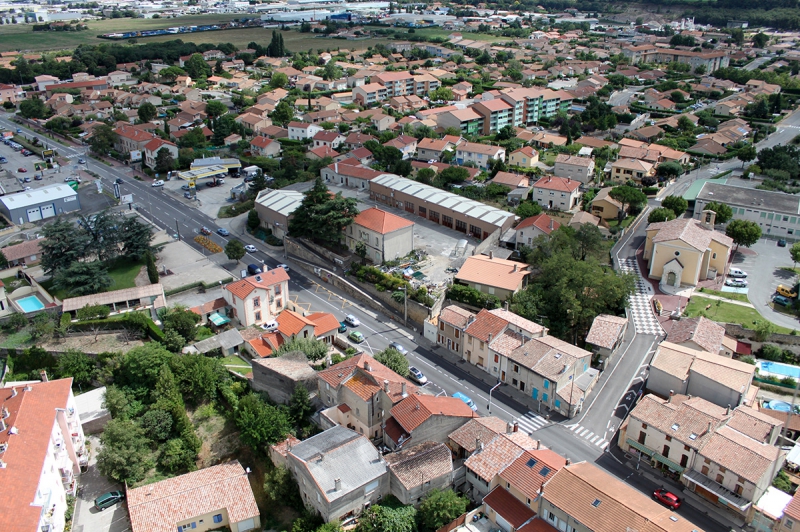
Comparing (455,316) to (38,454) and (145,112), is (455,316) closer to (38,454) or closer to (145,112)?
(38,454)

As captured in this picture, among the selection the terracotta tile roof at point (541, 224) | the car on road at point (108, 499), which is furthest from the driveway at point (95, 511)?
the terracotta tile roof at point (541, 224)

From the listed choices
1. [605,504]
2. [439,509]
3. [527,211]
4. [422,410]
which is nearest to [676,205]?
[527,211]

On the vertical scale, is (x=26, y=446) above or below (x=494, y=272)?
above

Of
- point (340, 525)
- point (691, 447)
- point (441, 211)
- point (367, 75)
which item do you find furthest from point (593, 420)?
point (367, 75)

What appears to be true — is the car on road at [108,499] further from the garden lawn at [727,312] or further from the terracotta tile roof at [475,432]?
the garden lawn at [727,312]

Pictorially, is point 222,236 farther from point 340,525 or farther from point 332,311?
point 340,525

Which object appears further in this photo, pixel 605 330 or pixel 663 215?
pixel 663 215
